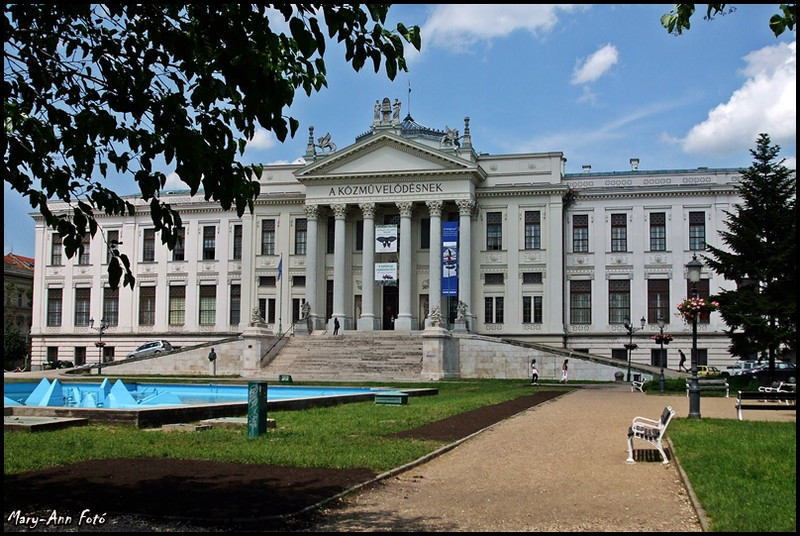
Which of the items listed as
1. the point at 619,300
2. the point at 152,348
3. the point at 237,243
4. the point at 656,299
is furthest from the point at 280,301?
the point at 656,299

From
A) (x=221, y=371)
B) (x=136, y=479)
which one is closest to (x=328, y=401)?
(x=136, y=479)

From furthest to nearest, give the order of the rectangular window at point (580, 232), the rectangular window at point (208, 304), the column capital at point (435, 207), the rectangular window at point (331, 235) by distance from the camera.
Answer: the rectangular window at point (208, 304) → the rectangular window at point (331, 235) → the rectangular window at point (580, 232) → the column capital at point (435, 207)

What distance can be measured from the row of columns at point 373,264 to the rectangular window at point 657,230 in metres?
12.9

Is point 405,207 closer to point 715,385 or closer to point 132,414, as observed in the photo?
point 715,385

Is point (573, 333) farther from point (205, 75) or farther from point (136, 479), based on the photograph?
point (205, 75)

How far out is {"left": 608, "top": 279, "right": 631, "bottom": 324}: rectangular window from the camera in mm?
58656

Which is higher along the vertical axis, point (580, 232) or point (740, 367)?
point (580, 232)

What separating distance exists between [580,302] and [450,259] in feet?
33.9

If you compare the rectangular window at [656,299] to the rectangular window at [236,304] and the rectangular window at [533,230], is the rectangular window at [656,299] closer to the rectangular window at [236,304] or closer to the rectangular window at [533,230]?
the rectangular window at [533,230]

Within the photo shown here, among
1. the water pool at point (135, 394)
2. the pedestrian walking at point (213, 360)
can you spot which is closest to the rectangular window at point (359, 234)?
the pedestrian walking at point (213, 360)

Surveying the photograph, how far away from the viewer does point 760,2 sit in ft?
16.8

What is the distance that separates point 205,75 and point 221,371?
48.4 m

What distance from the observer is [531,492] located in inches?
444

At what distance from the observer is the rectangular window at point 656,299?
2286 inches
